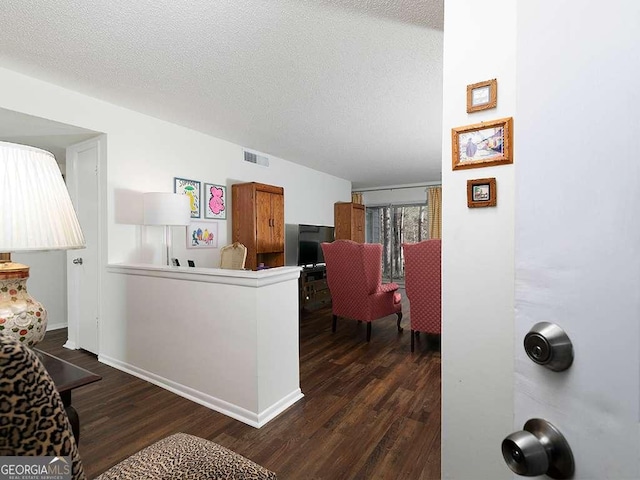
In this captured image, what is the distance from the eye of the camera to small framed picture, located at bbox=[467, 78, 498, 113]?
1285mm

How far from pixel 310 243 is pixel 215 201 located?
2.08m

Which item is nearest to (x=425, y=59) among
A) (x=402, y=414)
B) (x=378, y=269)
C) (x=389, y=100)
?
(x=389, y=100)

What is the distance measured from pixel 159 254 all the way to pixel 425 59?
122 inches

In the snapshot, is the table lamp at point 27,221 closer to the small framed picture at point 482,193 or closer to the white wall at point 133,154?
the small framed picture at point 482,193

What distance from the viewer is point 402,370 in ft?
Answer: 9.21

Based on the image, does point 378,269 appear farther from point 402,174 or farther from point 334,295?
point 402,174

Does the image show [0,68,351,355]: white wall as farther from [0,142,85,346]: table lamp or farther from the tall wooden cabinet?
[0,142,85,346]: table lamp

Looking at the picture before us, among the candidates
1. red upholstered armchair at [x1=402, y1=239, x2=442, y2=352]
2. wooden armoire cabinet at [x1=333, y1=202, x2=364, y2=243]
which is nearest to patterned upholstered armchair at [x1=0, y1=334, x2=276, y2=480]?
red upholstered armchair at [x1=402, y1=239, x2=442, y2=352]

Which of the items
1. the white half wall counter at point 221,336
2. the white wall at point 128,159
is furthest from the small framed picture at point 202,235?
the white half wall counter at point 221,336

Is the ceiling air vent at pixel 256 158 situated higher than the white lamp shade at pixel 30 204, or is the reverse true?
the ceiling air vent at pixel 256 158

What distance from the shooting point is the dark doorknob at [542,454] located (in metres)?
0.42

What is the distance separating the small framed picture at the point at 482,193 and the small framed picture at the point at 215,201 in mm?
3354

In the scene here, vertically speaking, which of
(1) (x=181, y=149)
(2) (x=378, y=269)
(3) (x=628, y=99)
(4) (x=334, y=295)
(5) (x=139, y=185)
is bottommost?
(4) (x=334, y=295)

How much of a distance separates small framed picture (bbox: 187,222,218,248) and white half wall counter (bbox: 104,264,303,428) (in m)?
1.12
